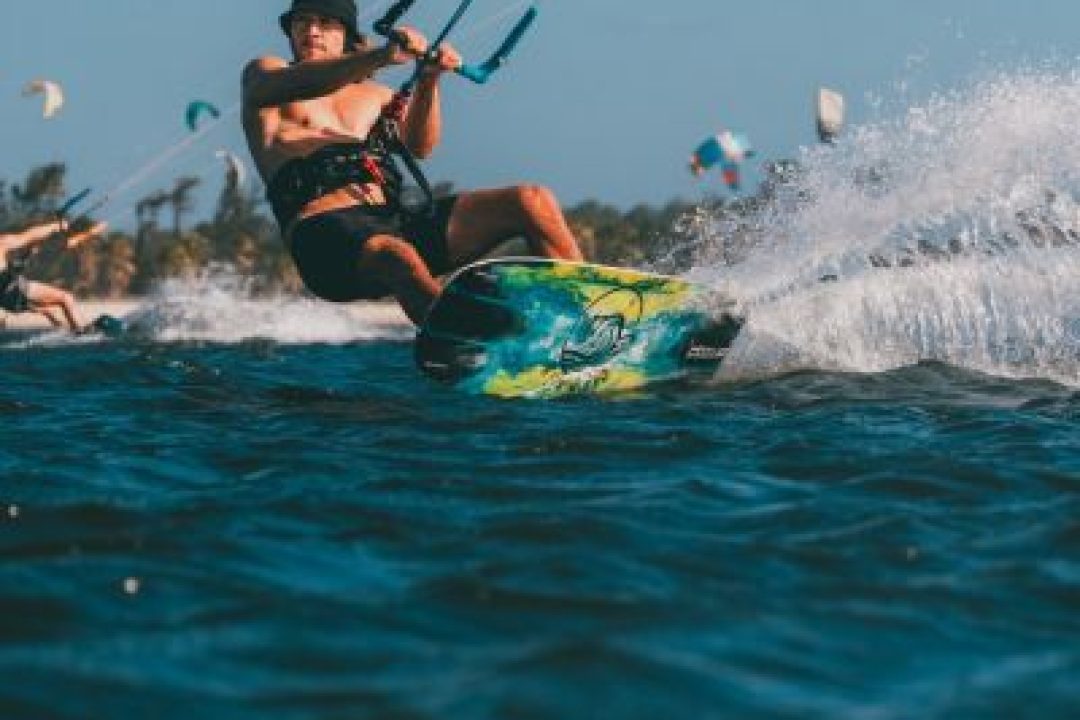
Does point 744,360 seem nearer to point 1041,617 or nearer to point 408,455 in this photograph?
point 408,455

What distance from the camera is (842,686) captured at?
309cm

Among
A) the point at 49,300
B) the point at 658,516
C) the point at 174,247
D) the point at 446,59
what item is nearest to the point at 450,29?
the point at 446,59

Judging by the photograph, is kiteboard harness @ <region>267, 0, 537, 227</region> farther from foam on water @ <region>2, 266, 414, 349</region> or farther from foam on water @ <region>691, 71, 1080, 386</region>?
foam on water @ <region>2, 266, 414, 349</region>

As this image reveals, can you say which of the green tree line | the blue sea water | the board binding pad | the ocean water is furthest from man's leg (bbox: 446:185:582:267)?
the green tree line

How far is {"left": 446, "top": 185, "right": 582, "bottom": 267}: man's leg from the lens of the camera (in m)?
8.02

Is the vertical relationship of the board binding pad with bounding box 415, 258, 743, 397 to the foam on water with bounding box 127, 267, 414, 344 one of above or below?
above

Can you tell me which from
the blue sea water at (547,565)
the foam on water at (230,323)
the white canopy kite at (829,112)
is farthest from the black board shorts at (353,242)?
the foam on water at (230,323)

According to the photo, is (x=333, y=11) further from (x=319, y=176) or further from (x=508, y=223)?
(x=508, y=223)

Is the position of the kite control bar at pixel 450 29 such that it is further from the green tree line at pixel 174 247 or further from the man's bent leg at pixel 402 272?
the green tree line at pixel 174 247

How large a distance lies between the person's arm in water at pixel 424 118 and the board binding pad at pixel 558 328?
173 centimetres

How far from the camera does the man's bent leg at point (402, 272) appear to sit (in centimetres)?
763

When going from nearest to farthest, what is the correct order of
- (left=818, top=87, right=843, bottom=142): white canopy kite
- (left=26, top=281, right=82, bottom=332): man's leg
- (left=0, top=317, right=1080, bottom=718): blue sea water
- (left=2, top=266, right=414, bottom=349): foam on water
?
1. (left=0, top=317, right=1080, bottom=718): blue sea water
2. (left=818, top=87, right=843, bottom=142): white canopy kite
3. (left=26, top=281, right=82, bottom=332): man's leg
4. (left=2, top=266, right=414, bottom=349): foam on water

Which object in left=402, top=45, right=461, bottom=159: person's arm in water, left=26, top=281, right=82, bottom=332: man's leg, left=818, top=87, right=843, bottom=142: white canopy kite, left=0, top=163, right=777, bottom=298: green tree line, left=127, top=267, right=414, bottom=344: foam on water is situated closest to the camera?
left=402, top=45, right=461, bottom=159: person's arm in water

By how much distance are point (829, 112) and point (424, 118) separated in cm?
880
